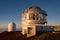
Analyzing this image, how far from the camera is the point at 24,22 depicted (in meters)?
40.4

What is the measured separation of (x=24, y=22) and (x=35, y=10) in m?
5.01

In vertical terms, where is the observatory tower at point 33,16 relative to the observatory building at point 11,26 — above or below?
above

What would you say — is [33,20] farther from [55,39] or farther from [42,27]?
[55,39]

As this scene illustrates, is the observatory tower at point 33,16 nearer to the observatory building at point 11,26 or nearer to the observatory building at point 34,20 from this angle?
the observatory building at point 34,20

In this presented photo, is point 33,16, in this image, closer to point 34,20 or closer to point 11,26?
point 34,20

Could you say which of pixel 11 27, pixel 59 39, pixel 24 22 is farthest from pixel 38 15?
pixel 59 39

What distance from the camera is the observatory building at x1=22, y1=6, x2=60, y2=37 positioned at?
35750 mm

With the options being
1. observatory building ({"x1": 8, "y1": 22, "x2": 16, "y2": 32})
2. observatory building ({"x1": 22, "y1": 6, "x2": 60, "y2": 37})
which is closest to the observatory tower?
observatory building ({"x1": 22, "y1": 6, "x2": 60, "y2": 37})

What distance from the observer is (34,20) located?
38875 millimetres

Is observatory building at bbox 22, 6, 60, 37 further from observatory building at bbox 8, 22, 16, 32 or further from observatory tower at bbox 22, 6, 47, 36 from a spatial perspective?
observatory building at bbox 8, 22, 16, 32

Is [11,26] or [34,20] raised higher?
[34,20]

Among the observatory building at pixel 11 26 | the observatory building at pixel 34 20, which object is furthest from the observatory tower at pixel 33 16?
the observatory building at pixel 11 26

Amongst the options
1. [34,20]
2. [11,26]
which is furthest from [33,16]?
[11,26]

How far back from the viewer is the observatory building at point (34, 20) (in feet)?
117
